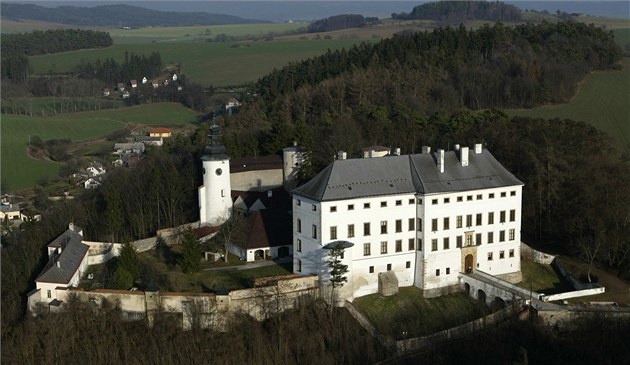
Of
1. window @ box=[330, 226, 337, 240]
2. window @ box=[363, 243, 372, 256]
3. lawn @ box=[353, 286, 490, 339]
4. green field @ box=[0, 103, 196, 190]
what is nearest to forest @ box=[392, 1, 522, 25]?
green field @ box=[0, 103, 196, 190]

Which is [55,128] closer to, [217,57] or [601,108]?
[217,57]

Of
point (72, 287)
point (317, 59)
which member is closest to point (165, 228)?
point (72, 287)

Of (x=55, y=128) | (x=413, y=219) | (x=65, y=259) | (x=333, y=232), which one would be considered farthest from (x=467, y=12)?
(x=65, y=259)

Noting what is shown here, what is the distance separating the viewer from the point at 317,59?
3728 inches

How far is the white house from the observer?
135 ft

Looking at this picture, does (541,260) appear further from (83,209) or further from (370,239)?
(83,209)

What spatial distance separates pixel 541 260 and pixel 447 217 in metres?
6.96

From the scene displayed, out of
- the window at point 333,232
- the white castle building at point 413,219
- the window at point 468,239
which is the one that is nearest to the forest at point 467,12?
the white castle building at point 413,219

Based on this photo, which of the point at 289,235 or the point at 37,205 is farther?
the point at 37,205

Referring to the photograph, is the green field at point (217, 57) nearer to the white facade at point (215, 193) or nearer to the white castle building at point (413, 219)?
the white facade at point (215, 193)

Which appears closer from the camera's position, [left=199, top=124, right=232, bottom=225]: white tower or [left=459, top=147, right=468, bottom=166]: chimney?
[left=459, top=147, right=468, bottom=166]: chimney

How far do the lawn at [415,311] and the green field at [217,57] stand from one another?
92.5 m

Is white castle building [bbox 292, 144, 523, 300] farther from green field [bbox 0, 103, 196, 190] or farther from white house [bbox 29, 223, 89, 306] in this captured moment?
green field [bbox 0, 103, 196, 190]

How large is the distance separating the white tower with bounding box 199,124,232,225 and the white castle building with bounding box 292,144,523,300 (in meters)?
7.51
